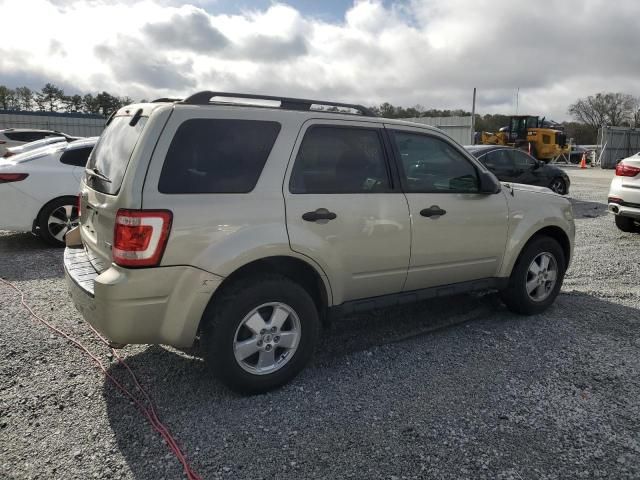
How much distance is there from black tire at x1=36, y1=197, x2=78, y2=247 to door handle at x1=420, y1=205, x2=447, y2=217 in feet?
18.2

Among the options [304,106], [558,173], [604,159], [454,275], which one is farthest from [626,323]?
[604,159]

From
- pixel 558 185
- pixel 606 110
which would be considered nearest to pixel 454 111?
pixel 606 110

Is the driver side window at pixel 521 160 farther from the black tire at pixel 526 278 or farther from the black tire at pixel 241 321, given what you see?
the black tire at pixel 241 321

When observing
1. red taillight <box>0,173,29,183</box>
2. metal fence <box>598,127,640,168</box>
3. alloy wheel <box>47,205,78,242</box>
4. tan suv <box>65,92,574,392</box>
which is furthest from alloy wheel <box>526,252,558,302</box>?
metal fence <box>598,127,640,168</box>

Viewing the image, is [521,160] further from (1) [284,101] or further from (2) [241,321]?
(2) [241,321]

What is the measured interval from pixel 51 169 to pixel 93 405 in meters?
5.17

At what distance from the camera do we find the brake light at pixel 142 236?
2.88m

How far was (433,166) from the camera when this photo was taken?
420 centimetres

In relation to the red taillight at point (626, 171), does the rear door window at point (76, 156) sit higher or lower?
lower

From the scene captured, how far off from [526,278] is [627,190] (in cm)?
519

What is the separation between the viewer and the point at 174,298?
3.01 meters

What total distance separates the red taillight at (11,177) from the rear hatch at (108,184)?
3.98 m

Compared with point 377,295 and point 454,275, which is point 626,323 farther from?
point 377,295

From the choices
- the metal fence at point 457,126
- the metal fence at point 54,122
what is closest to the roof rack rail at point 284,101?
the metal fence at point 54,122
